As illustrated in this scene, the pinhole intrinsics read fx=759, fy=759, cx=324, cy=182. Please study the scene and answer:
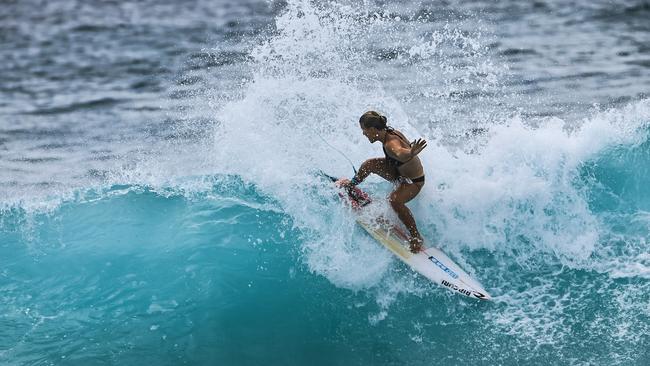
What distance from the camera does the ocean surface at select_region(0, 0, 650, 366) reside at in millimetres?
7379

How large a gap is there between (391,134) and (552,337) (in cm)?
244

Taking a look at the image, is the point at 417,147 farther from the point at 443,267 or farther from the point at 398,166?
the point at 443,267

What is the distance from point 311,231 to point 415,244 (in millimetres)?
1204

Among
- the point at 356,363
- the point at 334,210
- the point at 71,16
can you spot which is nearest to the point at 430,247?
the point at 334,210

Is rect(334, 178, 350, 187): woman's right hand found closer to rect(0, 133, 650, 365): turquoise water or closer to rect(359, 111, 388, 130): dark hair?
rect(0, 133, 650, 365): turquoise water

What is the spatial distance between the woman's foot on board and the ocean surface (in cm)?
27

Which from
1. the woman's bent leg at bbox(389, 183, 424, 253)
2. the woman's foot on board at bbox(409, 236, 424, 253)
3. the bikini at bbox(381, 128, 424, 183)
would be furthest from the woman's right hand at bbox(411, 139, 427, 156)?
the woman's foot on board at bbox(409, 236, 424, 253)

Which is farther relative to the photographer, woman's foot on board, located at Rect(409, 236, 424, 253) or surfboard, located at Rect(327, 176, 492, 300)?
woman's foot on board, located at Rect(409, 236, 424, 253)

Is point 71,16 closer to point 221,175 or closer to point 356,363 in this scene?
point 221,175

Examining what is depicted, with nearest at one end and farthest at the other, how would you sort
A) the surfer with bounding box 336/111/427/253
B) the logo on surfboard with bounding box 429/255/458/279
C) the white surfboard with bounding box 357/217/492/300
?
the surfer with bounding box 336/111/427/253 < the white surfboard with bounding box 357/217/492/300 < the logo on surfboard with bounding box 429/255/458/279

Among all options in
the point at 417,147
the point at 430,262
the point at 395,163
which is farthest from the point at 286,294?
the point at 417,147

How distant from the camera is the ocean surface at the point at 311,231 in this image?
24.2 ft

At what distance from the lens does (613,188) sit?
8891mm

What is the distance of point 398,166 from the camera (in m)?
7.49
